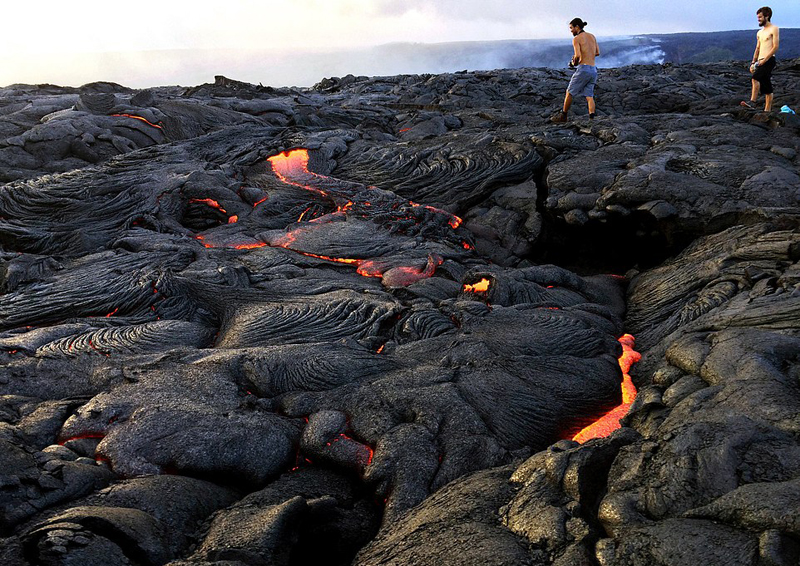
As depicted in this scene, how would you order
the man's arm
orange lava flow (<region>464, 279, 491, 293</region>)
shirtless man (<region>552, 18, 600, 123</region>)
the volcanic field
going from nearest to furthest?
the volcanic field
orange lava flow (<region>464, 279, 491, 293</region>)
the man's arm
shirtless man (<region>552, 18, 600, 123</region>)

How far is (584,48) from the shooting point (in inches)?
476

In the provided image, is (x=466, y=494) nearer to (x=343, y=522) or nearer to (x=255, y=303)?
(x=343, y=522)

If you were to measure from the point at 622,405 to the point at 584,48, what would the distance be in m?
9.36

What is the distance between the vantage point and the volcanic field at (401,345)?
10.1 feet

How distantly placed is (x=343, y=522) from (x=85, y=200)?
807cm

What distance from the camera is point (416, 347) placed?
569 cm

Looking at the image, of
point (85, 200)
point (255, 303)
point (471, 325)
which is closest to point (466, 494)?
point (471, 325)

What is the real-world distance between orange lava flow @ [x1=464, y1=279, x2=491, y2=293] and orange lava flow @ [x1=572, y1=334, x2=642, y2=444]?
1663mm

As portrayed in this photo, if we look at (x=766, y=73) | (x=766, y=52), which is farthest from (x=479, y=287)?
(x=766, y=52)

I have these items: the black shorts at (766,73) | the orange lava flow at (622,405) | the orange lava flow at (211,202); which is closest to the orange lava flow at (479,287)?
the orange lava flow at (622,405)

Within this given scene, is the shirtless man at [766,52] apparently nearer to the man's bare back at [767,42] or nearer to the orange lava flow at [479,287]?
the man's bare back at [767,42]

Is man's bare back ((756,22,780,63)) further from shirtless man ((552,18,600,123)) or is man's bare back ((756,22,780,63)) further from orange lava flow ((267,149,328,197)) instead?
orange lava flow ((267,149,328,197))

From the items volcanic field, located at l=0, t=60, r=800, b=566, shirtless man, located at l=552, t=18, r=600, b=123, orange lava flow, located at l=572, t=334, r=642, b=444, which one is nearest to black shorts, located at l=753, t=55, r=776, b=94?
volcanic field, located at l=0, t=60, r=800, b=566

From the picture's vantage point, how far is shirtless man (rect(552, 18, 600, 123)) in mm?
11898
